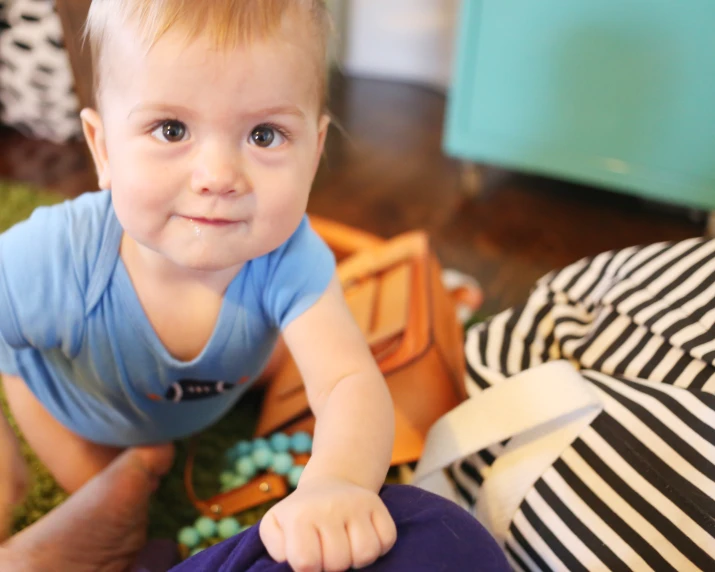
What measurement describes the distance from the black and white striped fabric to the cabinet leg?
844mm

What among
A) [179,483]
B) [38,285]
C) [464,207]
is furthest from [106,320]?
[464,207]

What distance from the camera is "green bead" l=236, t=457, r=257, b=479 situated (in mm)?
749

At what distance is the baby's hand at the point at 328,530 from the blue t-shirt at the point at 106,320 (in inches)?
7.9

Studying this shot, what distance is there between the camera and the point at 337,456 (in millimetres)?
478

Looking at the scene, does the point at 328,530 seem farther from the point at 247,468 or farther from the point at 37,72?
the point at 37,72

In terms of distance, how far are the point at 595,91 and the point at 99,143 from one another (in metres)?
1.05

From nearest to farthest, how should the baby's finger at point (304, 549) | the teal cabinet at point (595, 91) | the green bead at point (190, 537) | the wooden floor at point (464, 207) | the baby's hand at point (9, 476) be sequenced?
1. the baby's finger at point (304, 549)
2. the baby's hand at point (9, 476)
3. the green bead at point (190, 537)
4. the teal cabinet at point (595, 91)
5. the wooden floor at point (464, 207)

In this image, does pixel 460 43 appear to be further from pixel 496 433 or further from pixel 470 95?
pixel 496 433

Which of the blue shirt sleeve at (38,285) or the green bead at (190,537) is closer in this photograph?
the blue shirt sleeve at (38,285)

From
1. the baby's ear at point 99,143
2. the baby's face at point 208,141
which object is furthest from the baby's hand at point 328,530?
the baby's ear at point 99,143

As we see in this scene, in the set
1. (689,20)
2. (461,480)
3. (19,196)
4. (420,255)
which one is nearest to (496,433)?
(461,480)

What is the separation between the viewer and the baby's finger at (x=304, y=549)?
0.40 metres

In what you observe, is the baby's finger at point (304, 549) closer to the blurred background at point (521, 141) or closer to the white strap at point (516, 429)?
the white strap at point (516, 429)

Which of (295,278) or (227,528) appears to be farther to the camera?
(227,528)
